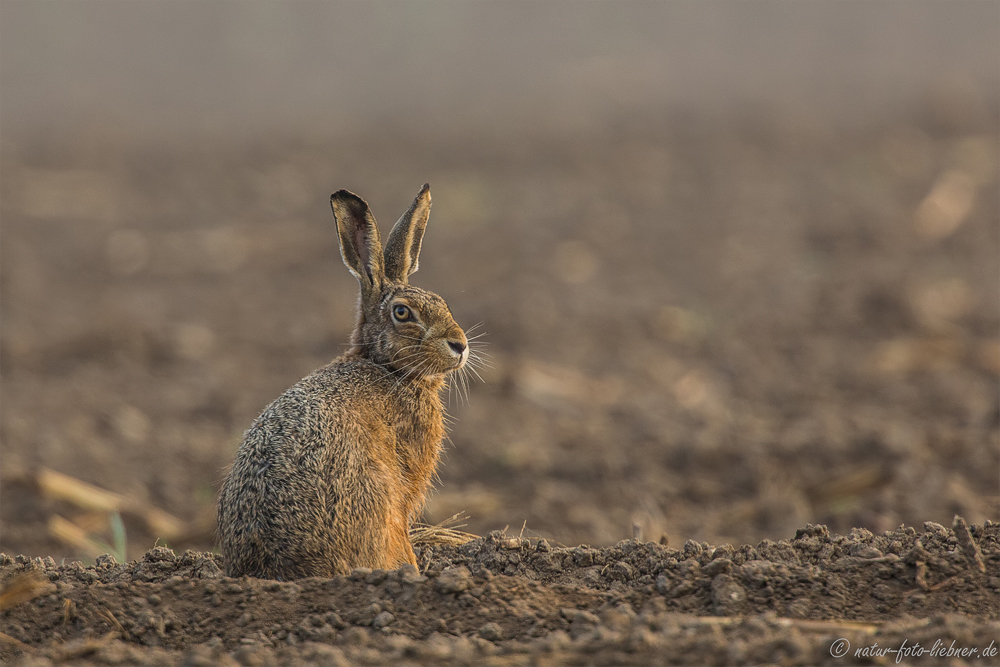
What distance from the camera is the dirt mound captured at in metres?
3.71

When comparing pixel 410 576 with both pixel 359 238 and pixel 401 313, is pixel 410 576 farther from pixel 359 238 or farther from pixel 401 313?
pixel 359 238

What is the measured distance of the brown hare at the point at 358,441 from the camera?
4.51m

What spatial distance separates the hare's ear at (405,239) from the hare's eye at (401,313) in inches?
12.1

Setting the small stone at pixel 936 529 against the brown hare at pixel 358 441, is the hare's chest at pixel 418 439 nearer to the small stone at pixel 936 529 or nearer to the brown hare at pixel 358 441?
the brown hare at pixel 358 441

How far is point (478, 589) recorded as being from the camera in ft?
14.2

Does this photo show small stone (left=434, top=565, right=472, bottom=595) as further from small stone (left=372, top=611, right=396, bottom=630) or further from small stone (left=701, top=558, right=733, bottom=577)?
small stone (left=701, top=558, right=733, bottom=577)

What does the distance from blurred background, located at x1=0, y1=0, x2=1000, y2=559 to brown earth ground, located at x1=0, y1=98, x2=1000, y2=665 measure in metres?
0.05

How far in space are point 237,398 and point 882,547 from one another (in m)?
6.29

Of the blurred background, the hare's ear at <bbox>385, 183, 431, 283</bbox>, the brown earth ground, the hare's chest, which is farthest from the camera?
the blurred background

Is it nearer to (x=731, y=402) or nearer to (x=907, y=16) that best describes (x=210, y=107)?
(x=731, y=402)

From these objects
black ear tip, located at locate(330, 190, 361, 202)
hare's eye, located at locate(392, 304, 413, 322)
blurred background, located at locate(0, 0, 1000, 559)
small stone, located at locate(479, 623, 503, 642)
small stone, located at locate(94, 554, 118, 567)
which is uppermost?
blurred background, located at locate(0, 0, 1000, 559)

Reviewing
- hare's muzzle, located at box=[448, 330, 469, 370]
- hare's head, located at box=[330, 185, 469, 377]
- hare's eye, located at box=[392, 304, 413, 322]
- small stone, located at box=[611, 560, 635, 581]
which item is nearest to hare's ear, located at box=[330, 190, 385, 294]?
hare's head, located at box=[330, 185, 469, 377]

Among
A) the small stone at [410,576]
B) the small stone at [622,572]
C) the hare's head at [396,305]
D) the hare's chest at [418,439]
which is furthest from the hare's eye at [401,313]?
the small stone at [622,572]

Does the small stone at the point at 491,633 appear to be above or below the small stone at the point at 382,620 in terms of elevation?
below
